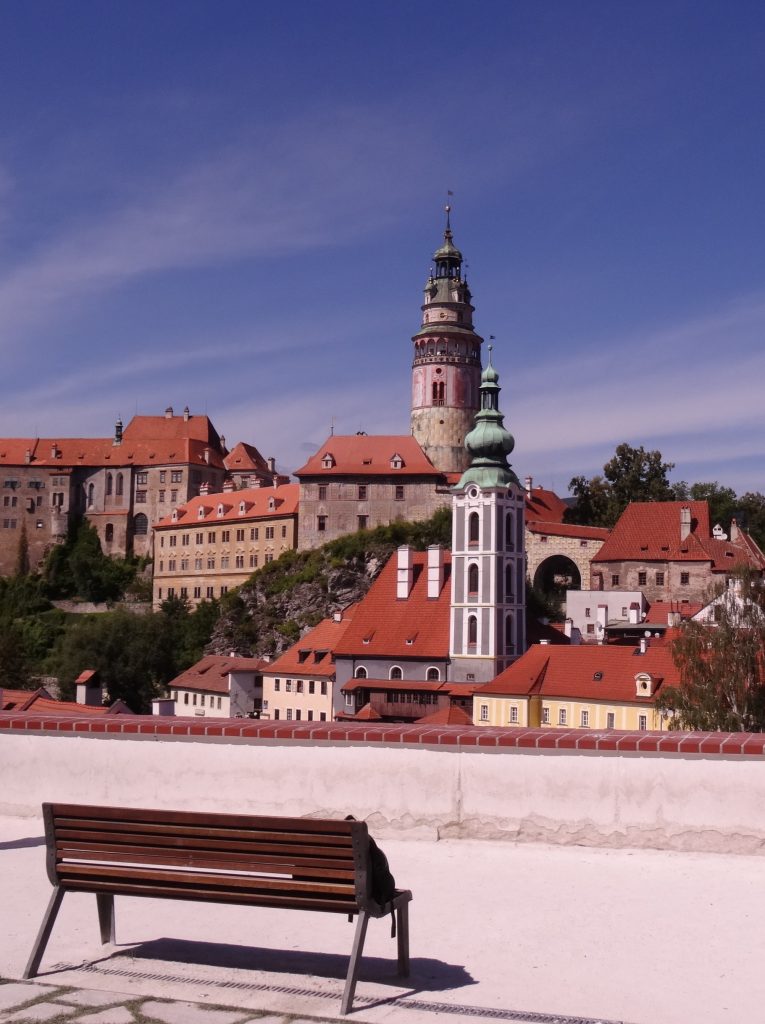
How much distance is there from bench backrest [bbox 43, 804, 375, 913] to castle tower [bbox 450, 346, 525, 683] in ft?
174

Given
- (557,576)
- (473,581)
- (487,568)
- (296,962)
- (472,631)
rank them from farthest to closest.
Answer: (557,576), (473,581), (487,568), (472,631), (296,962)

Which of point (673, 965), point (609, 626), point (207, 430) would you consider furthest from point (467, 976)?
point (207, 430)

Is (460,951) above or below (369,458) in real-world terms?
below

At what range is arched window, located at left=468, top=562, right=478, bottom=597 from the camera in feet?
197

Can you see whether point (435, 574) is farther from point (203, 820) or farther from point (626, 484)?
point (203, 820)

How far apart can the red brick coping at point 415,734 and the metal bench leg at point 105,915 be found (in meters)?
2.73

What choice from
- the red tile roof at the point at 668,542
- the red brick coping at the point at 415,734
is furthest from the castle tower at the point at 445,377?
the red brick coping at the point at 415,734

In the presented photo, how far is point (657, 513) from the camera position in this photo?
7100 cm

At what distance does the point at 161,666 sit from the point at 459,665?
20.7 meters

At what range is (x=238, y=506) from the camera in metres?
88.1

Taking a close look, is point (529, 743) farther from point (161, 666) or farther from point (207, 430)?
point (207, 430)

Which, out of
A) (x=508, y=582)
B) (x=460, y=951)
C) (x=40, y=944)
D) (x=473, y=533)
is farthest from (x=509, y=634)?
(x=40, y=944)

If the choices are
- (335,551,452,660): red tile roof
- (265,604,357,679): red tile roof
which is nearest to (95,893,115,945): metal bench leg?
(335,551,452,660): red tile roof

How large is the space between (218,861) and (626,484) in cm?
7908
